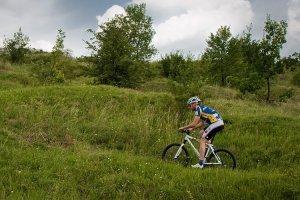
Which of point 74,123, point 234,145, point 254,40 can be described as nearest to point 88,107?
point 74,123

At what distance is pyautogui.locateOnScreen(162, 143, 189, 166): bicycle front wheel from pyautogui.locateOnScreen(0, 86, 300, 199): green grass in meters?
0.37

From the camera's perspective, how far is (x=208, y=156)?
14266mm

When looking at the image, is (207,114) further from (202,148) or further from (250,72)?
(250,72)

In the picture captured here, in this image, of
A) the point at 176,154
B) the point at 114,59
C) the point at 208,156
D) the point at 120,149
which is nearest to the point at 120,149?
the point at 120,149

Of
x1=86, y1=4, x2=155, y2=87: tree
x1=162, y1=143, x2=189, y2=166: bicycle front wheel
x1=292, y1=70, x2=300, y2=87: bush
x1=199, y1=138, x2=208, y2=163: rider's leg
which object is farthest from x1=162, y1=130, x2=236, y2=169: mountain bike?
x1=292, y1=70, x2=300, y2=87: bush

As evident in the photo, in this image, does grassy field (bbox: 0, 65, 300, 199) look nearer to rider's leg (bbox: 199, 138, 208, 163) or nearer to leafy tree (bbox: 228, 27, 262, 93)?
rider's leg (bbox: 199, 138, 208, 163)

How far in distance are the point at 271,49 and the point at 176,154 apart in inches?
707

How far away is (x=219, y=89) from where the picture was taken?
123ft

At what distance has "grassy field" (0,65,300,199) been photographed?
11.3 m

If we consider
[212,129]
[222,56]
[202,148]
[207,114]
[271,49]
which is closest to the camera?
[202,148]

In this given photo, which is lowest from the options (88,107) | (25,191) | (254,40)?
(25,191)

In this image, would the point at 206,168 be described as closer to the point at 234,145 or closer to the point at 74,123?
the point at 234,145

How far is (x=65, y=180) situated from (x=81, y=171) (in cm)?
68

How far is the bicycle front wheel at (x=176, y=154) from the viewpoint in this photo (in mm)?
14273
